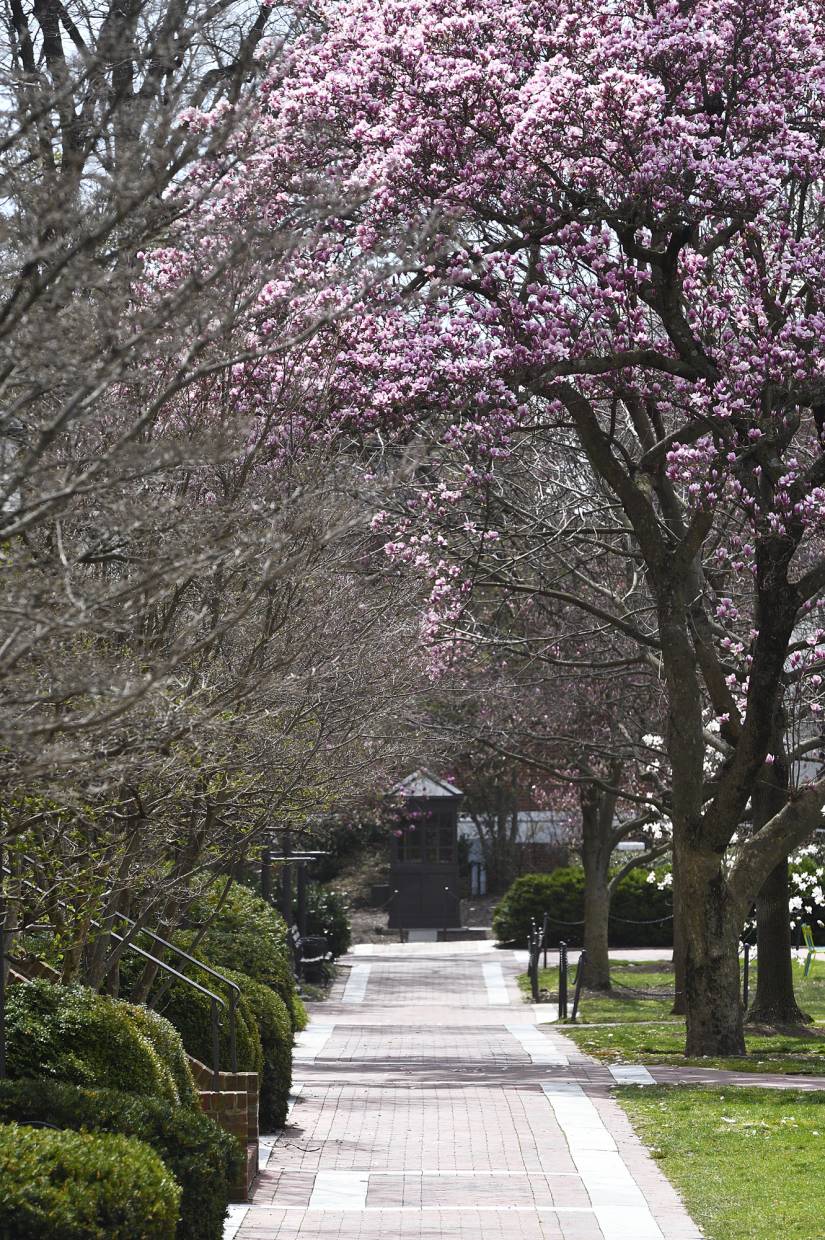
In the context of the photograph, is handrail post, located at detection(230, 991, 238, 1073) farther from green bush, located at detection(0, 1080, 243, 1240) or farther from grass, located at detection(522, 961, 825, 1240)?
grass, located at detection(522, 961, 825, 1240)

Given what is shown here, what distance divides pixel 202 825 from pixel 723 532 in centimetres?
1054

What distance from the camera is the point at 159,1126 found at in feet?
24.2

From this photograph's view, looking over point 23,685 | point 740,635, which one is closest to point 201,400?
point 23,685

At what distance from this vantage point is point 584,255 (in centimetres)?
1409

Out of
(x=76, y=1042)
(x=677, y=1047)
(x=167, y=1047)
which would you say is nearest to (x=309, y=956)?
(x=677, y=1047)

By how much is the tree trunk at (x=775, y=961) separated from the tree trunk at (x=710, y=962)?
4.02m

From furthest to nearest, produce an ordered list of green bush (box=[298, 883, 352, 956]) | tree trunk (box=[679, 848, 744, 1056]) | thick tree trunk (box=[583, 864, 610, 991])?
1. green bush (box=[298, 883, 352, 956])
2. thick tree trunk (box=[583, 864, 610, 991])
3. tree trunk (box=[679, 848, 744, 1056])

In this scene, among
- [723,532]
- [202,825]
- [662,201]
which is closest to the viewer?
[202,825]

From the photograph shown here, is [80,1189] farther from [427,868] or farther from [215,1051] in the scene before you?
[427,868]

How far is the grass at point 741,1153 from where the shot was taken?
29.1 feet

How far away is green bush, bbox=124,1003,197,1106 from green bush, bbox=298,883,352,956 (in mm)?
21175

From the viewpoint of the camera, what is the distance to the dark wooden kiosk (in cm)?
3747

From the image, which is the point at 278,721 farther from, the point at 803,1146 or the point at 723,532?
the point at 723,532

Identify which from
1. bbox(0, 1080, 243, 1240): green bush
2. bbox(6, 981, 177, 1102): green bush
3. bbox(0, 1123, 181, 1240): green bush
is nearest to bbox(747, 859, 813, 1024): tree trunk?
bbox(6, 981, 177, 1102): green bush
